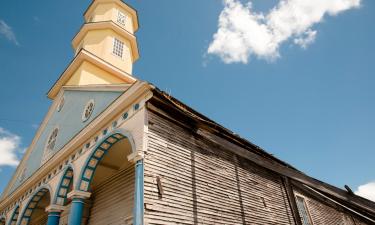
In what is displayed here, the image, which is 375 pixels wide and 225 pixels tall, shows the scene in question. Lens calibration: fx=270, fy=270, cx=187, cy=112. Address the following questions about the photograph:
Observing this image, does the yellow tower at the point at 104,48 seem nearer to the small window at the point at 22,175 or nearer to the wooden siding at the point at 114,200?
the small window at the point at 22,175

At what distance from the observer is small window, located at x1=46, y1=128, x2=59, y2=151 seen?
14158 millimetres

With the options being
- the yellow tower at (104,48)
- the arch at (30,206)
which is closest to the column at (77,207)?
the arch at (30,206)

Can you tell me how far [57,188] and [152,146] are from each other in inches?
221

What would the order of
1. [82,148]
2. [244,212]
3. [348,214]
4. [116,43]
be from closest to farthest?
1. [244,212]
2. [82,148]
3. [348,214]
4. [116,43]

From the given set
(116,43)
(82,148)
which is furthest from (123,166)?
(116,43)

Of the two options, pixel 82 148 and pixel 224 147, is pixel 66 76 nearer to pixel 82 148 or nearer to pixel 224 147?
pixel 82 148

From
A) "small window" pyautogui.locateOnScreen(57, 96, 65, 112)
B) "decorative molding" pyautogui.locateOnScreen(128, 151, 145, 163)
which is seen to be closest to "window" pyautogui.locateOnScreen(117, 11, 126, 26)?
"small window" pyautogui.locateOnScreen(57, 96, 65, 112)

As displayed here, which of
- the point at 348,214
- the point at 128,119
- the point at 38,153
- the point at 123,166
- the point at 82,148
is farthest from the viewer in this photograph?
the point at 348,214

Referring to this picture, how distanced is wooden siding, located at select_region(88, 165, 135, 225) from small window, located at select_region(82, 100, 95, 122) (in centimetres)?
281

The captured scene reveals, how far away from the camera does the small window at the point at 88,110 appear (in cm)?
1155

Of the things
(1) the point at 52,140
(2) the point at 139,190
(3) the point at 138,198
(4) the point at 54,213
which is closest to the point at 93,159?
(4) the point at 54,213

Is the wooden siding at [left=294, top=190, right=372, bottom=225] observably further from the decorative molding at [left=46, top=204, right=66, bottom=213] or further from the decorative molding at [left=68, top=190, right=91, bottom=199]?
the decorative molding at [left=46, top=204, right=66, bottom=213]

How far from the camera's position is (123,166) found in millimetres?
11555

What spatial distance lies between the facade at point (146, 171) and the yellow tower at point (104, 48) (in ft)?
0.31
